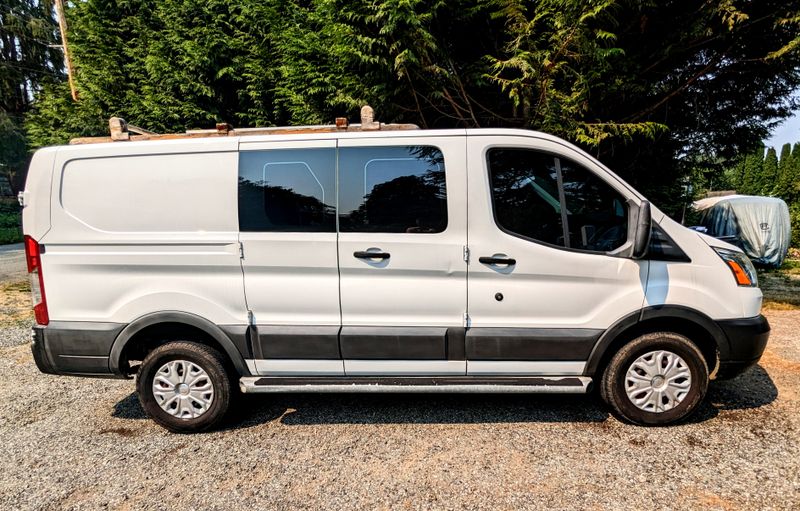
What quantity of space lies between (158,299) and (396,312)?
5.64 ft

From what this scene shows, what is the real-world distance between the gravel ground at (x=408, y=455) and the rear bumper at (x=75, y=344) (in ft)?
1.93

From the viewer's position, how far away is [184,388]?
2928 mm

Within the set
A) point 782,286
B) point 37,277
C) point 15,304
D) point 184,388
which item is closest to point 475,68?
point 184,388

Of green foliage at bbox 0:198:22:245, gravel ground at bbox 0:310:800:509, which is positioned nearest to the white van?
gravel ground at bbox 0:310:800:509

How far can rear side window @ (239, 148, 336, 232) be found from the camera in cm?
279

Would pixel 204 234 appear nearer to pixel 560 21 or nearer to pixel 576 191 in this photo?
pixel 576 191

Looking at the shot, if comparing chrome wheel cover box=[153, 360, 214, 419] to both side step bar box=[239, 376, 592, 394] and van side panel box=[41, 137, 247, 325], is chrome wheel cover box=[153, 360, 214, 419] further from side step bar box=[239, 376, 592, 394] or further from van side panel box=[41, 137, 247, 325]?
van side panel box=[41, 137, 247, 325]

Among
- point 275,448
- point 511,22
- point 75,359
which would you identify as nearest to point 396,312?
point 275,448

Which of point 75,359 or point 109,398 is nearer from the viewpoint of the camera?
point 75,359

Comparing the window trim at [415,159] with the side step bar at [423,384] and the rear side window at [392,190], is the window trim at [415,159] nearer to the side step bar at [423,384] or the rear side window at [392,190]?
the rear side window at [392,190]

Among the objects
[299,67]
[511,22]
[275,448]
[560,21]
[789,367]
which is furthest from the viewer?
[299,67]

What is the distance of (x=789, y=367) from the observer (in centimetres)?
398

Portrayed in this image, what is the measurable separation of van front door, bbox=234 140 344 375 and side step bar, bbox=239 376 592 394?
169mm

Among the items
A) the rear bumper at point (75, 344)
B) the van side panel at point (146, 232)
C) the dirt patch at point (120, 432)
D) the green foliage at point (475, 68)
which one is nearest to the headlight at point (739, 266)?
Result: the green foliage at point (475, 68)
